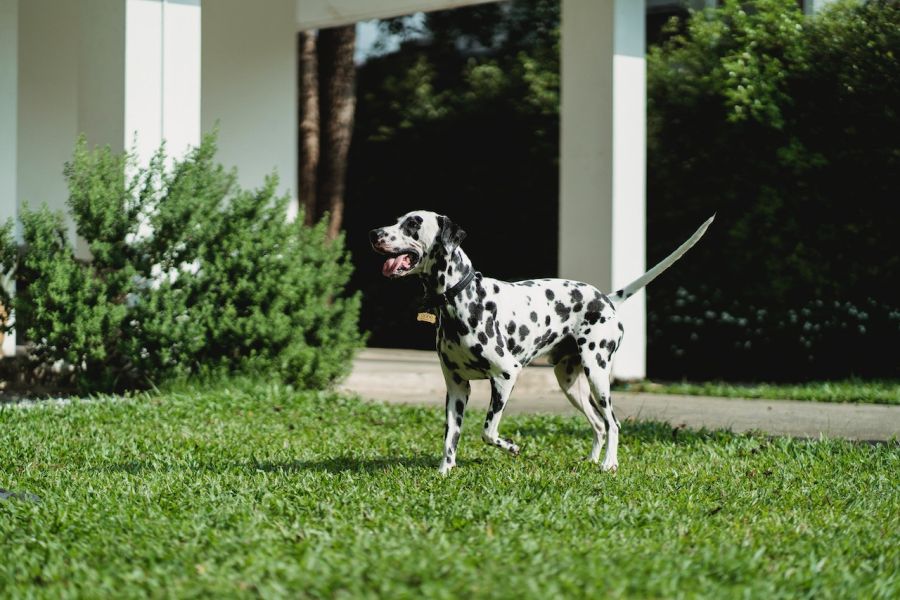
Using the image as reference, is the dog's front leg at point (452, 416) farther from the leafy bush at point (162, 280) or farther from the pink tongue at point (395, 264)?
the leafy bush at point (162, 280)

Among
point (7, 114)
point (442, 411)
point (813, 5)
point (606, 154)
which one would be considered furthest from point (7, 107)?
point (813, 5)

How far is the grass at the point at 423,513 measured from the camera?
4.07 metres

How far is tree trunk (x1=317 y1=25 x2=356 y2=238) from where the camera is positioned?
17.3 m

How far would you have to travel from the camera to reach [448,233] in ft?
20.2

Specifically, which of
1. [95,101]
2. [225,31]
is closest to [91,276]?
[95,101]

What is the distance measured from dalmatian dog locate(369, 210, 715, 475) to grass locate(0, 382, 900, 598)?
419 mm

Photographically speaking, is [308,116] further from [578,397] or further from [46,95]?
[578,397]

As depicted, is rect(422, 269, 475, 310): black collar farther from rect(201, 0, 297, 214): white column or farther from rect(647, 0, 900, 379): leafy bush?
rect(647, 0, 900, 379): leafy bush

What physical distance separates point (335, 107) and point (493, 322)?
11894 millimetres

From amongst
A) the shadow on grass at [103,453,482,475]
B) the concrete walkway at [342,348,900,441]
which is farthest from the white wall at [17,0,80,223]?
the shadow on grass at [103,453,482,475]

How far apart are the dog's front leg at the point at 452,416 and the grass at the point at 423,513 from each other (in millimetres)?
115

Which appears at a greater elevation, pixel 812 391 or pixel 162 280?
pixel 162 280

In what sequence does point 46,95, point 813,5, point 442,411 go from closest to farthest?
point 442,411 < point 813,5 < point 46,95

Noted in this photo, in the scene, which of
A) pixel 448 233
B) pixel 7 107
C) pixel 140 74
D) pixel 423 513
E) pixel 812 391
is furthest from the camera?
pixel 812 391
